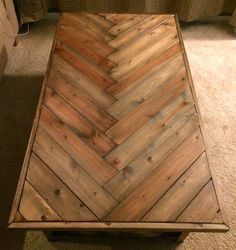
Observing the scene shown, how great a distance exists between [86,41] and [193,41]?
1.00m

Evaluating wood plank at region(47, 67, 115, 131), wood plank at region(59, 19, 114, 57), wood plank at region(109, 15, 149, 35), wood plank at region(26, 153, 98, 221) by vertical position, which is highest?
wood plank at region(109, 15, 149, 35)

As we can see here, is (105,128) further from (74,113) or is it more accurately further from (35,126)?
(35,126)

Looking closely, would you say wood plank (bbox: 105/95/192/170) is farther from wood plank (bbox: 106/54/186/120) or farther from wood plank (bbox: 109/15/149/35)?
wood plank (bbox: 109/15/149/35)

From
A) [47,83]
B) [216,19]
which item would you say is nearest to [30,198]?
[47,83]

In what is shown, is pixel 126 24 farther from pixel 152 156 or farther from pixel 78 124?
pixel 152 156

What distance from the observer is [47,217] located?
32.0 inches

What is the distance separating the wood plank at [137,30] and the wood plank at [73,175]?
593mm

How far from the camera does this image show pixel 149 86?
117 cm

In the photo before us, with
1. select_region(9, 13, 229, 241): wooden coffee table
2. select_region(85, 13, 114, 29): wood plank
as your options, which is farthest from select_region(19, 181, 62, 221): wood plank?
select_region(85, 13, 114, 29): wood plank

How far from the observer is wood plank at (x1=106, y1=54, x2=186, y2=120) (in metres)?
1.09

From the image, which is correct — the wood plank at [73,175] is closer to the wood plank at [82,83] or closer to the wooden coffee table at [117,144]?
the wooden coffee table at [117,144]

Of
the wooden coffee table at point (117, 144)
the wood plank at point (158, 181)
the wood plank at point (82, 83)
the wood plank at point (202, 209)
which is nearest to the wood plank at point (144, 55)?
the wooden coffee table at point (117, 144)

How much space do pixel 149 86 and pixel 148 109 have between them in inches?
5.1

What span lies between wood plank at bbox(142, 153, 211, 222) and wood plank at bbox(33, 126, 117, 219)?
0.43 ft
